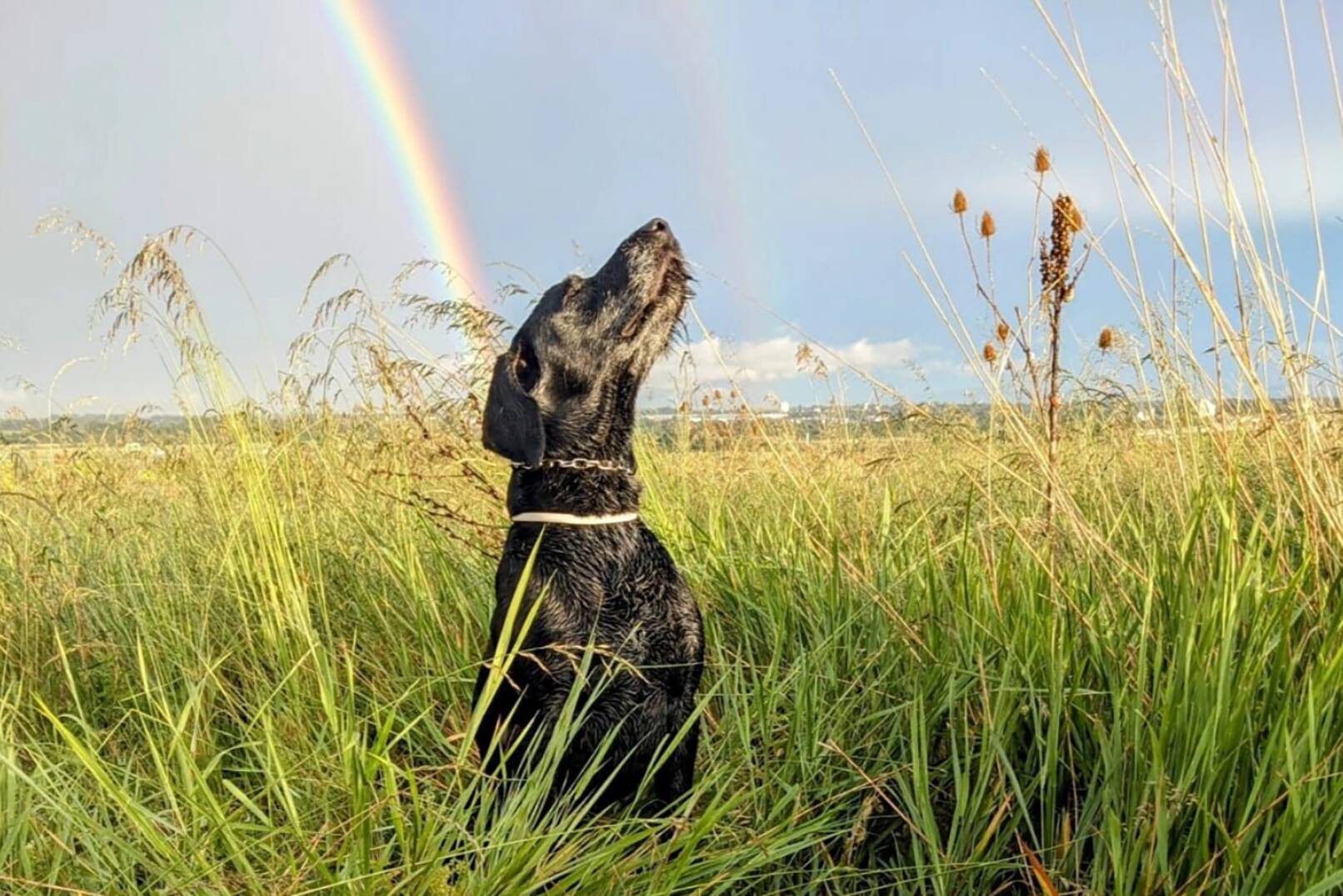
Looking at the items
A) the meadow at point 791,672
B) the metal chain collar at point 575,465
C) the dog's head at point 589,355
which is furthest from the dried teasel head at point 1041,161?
the metal chain collar at point 575,465

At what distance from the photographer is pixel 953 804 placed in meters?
1.96

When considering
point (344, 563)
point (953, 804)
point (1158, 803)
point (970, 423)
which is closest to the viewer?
point (1158, 803)

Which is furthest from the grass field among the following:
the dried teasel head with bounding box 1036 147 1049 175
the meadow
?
the dried teasel head with bounding box 1036 147 1049 175

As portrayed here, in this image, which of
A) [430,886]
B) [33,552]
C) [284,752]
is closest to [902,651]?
[430,886]

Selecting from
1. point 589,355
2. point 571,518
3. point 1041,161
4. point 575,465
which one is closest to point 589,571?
point 571,518

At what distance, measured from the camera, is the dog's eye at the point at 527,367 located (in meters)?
2.31

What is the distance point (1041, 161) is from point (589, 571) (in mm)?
1594

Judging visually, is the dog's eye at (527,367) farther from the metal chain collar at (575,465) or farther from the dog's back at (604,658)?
the dog's back at (604,658)

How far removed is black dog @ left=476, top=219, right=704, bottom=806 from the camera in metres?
2.02

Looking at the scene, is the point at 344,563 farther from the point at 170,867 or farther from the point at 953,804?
the point at 953,804

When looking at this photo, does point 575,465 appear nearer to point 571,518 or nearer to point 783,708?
point 571,518

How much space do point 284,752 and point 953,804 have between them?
5.09 feet

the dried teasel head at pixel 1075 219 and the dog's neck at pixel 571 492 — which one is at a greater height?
the dried teasel head at pixel 1075 219

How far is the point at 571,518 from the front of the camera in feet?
6.95
